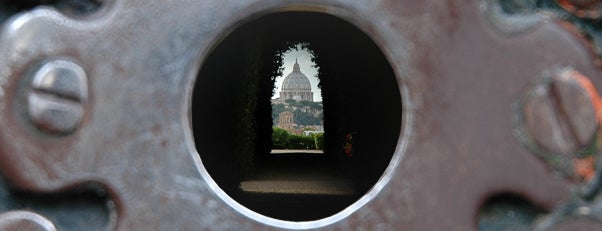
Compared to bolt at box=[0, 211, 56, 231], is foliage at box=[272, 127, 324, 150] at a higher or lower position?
higher

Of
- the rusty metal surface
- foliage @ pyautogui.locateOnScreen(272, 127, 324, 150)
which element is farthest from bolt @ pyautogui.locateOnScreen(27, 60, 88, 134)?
foliage @ pyautogui.locateOnScreen(272, 127, 324, 150)

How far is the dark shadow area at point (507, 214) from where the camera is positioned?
0.93m

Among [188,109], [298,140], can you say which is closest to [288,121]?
[298,140]

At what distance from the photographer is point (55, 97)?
2.98ft

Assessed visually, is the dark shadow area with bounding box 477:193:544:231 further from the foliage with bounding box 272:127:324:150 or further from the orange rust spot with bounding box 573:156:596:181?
the foliage with bounding box 272:127:324:150

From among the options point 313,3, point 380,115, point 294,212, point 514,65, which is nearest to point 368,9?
point 313,3

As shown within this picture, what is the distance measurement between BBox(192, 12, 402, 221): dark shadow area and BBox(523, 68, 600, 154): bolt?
0.88 meters

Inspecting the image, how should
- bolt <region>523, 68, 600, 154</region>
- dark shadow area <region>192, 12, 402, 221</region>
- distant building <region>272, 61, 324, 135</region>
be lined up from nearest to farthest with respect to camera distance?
bolt <region>523, 68, 600, 154</region> < dark shadow area <region>192, 12, 402, 221</region> < distant building <region>272, 61, 324, 135</region>

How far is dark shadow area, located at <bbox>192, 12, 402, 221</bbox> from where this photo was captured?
2041mm

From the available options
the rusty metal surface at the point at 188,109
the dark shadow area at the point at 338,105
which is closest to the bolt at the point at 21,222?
the rusty metal surface at the point at 188,109

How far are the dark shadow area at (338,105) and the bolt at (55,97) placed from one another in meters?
0.88

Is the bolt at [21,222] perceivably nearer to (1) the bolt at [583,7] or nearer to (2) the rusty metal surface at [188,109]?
(2) the rusty metal surface at [188,109]

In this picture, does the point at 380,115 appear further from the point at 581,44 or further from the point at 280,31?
the point at 581,44

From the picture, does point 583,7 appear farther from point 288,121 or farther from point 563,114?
point 288,121
